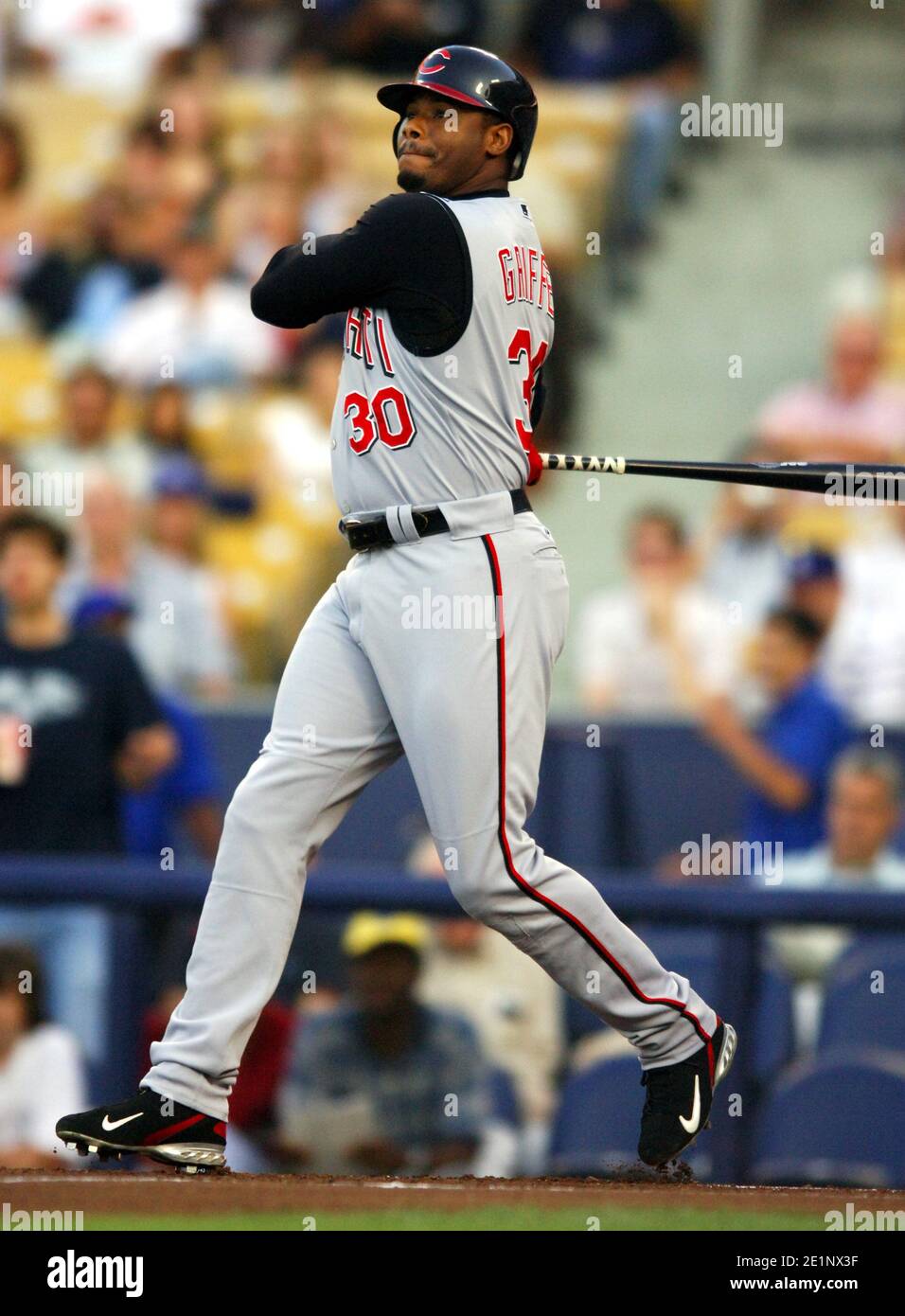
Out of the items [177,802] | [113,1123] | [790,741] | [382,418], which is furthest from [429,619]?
[790,741]

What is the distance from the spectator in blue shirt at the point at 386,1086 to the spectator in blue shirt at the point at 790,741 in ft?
5.21

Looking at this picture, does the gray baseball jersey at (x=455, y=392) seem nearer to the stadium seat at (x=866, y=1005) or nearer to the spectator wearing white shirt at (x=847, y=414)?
the stadium seat at (x=866, y=1005)

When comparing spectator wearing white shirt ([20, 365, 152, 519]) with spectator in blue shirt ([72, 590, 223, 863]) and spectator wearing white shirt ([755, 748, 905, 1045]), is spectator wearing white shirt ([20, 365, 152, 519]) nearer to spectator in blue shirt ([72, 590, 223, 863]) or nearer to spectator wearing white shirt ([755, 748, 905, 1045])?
spectator in blue shirt ([72, 590, 223, 863])

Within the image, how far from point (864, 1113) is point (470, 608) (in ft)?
6.79

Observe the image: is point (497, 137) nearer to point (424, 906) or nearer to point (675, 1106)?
point (675, 1106)

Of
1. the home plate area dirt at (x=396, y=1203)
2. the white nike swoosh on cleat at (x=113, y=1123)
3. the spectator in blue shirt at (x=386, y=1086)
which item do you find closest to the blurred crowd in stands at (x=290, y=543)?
the spectator in blue shirt at (x=386, y=1086)

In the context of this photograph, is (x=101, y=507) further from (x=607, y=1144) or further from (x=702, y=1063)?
(x=702, y=1063)

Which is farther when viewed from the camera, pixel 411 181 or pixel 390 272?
pixel 411 181

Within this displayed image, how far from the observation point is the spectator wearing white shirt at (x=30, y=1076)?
539cm

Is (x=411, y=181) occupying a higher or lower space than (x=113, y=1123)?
higher

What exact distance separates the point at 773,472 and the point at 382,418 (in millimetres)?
821

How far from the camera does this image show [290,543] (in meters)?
8.47

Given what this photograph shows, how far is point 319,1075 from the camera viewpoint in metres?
5.45

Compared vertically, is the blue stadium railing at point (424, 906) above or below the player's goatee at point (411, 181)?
below
